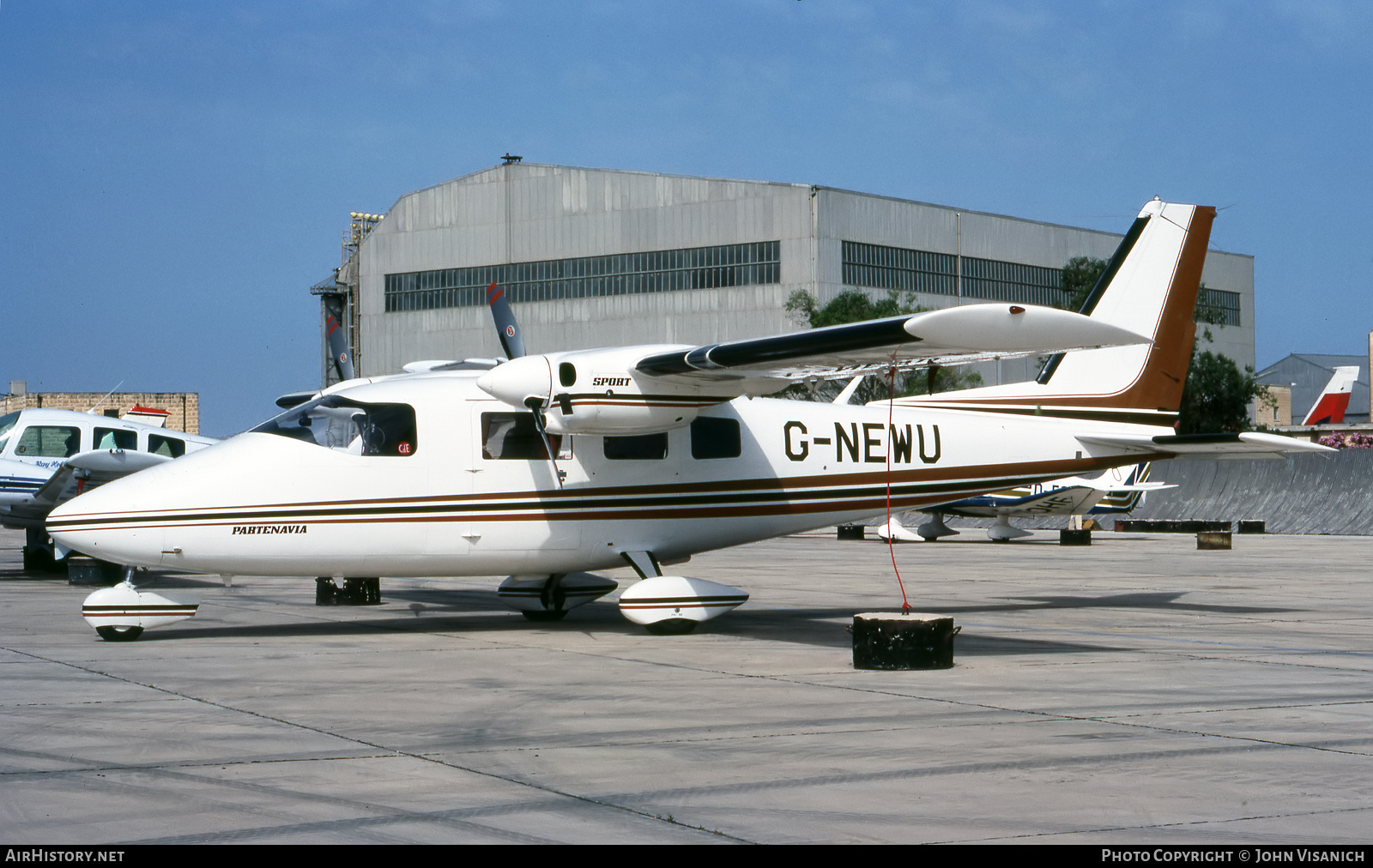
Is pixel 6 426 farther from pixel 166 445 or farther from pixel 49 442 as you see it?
pixel 166 445

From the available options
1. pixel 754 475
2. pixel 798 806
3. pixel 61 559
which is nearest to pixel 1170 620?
pixel 754 475

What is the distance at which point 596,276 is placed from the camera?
72.1 m

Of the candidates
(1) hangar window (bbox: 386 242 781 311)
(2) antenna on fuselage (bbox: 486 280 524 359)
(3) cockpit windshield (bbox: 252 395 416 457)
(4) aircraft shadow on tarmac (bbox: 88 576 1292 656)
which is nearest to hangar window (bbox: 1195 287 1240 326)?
(1) hangar window (bbox: 386 242 781 311)

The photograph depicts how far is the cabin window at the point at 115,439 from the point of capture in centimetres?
2308

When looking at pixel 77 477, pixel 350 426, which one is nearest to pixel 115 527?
pixel 350 426

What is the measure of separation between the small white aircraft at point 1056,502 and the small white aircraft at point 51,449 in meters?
21.9

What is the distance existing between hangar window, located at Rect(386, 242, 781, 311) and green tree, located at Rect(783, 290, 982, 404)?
3756 millimetres

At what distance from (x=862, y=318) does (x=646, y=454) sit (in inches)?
1718

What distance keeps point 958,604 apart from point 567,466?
21.5ft

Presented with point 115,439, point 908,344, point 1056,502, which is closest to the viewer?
point 908,344

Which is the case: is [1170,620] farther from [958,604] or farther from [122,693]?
[122,693]

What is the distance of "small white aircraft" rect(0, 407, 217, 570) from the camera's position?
72.0ft
